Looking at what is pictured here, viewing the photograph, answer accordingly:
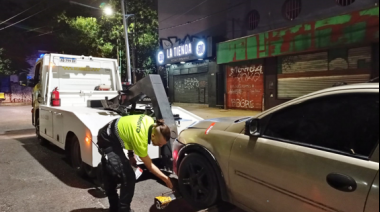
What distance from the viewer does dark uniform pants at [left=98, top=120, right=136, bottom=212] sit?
310 cm

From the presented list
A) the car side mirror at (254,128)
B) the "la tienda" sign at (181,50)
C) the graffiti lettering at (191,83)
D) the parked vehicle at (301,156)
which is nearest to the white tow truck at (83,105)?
the parked vehicle at (301,156)

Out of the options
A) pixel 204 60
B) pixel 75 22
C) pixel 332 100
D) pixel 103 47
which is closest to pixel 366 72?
pixel 332 100

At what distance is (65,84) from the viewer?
285 inches

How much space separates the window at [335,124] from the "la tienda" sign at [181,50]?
14187 millimetres

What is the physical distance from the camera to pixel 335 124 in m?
2.22

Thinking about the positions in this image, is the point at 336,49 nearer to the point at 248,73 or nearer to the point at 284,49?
the point at 284,49

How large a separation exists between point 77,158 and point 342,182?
432 cm

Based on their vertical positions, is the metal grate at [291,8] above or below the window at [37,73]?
above

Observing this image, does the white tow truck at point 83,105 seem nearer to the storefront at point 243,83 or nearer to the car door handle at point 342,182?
the car door handle at point 342,182

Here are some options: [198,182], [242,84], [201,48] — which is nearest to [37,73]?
[198,182]

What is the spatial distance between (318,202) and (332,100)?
0.79 m

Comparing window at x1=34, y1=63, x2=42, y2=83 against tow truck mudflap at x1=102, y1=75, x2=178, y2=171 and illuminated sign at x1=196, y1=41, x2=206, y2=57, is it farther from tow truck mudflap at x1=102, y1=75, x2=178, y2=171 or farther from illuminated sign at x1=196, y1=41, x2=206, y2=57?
illuminated sign at x1=196, y1=41, x2=206, y2=57

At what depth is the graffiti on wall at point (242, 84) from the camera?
10.5 metres

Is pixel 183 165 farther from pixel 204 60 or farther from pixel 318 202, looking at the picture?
pixel 204 60
